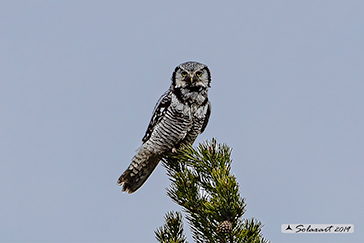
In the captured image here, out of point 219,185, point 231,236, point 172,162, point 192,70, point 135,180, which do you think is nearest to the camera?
point 231,236

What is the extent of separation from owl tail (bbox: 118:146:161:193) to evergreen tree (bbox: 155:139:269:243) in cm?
217

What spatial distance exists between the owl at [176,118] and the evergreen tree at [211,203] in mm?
1845

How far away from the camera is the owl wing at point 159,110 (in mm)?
5302

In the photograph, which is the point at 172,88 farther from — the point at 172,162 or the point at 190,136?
the point at 172,162

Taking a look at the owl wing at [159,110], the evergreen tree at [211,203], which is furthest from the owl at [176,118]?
the evergreen tree at [211,203]

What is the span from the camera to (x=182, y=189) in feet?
9.86

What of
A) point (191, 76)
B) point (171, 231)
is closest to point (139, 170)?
point (191, 76)

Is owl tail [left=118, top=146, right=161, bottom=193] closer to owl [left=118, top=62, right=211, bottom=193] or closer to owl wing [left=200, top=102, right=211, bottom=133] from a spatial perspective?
owl [left=118, top=62, right=211, bottom=193]

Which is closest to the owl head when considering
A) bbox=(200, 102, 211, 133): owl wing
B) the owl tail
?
bbox=(200, 102, 211, 133): owl wing

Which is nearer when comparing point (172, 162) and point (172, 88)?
point (172, 162)

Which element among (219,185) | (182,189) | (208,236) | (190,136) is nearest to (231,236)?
(208,236)

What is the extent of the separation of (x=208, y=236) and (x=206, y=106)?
9.34ft

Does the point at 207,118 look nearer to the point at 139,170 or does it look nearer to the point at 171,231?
the point at 139,170

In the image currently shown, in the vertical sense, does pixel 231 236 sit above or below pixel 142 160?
below
